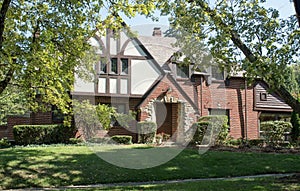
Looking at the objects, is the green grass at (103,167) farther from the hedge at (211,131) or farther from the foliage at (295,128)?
the foliage at (295,128)

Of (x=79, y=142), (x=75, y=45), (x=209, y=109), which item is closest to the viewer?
(x=75, y=45)

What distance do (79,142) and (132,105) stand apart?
4173mm

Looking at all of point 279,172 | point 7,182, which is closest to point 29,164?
point 7,182

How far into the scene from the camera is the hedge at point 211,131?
1953cm

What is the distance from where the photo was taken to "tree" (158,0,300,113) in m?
10.8

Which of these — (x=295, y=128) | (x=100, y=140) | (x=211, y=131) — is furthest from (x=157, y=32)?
(x=295, y=128)

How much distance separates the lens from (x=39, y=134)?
2050cm

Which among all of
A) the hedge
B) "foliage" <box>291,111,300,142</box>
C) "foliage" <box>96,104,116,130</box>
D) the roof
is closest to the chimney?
the roof

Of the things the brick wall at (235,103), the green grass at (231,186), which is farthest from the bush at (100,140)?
the green grass at (231,186)

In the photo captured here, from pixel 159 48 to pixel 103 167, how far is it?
47.2ft

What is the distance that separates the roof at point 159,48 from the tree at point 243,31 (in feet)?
38.9

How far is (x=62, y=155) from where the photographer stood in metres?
14.0

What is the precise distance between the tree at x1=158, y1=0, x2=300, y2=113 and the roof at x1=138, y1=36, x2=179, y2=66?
11859 millimetres

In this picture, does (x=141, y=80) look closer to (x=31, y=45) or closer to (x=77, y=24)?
(x=77, y=24)
